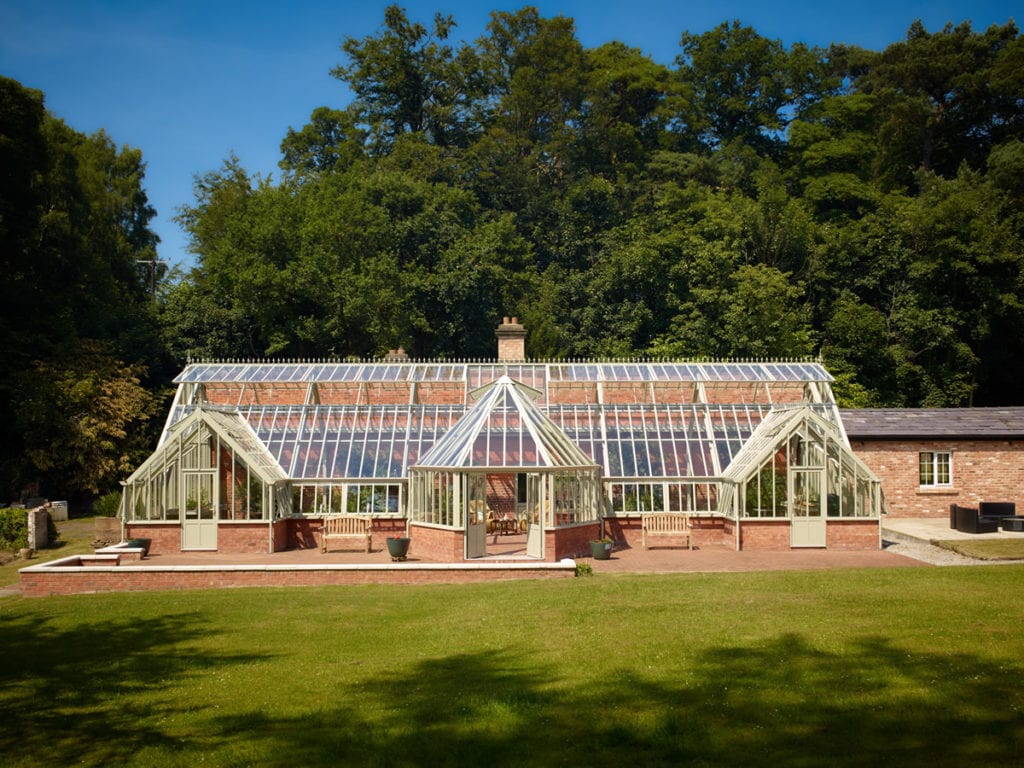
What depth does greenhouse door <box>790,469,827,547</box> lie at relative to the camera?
2100 cm

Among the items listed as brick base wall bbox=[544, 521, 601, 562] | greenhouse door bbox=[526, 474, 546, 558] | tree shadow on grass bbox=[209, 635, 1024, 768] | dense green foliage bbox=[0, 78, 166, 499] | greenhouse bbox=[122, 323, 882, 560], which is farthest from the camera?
dense green foliage bbox=[0, 78, 166, 499]

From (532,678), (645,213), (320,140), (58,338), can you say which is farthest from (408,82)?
(532,678)

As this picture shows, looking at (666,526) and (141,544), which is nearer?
(141,544)

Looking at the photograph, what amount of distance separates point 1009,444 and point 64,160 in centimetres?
3844

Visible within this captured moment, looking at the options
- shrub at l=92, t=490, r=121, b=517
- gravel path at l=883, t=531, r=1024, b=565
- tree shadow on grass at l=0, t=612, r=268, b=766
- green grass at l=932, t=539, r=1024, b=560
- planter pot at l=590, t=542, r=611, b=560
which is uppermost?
shrub at l=92, t=490, r=121, b=517

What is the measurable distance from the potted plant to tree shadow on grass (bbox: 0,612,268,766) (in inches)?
345

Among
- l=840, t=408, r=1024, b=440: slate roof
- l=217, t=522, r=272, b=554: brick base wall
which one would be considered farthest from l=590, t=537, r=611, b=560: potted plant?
l=840, t=408, r=1024, b=440: slate roof

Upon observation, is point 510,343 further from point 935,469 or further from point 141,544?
point 935,469

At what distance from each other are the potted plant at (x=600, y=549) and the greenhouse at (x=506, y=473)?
586mm

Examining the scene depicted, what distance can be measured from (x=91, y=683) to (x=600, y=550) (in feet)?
37.5

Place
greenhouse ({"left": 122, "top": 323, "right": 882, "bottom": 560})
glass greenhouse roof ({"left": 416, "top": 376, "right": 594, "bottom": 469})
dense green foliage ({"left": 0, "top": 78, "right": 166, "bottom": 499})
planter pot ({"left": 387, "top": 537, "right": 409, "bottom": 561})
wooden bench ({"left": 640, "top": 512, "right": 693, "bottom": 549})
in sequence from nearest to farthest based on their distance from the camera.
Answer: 1. planter pot ({"left": 387, "top": 537, "right": 409, "bottom": 561})
2. glass greenhouse roof ({"left": 416, "top": 376, "right": 594, "bottom": 469})
3. greenhouse ({"left": 122, "top": 323, "right": 882, "bottom": 560})
4. wooden bench ({"left": 640, "top": 512, "right": 693, "bottom": 549})
5. dense green foliage ({"left": 0, "top": 78, "right": 166, "bottom": 499})

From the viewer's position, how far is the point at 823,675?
9516mm

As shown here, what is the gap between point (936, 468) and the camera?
2708 centimetres

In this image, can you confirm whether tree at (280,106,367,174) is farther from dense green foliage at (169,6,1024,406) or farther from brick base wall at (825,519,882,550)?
brick base wall at (825,519,882,550)
